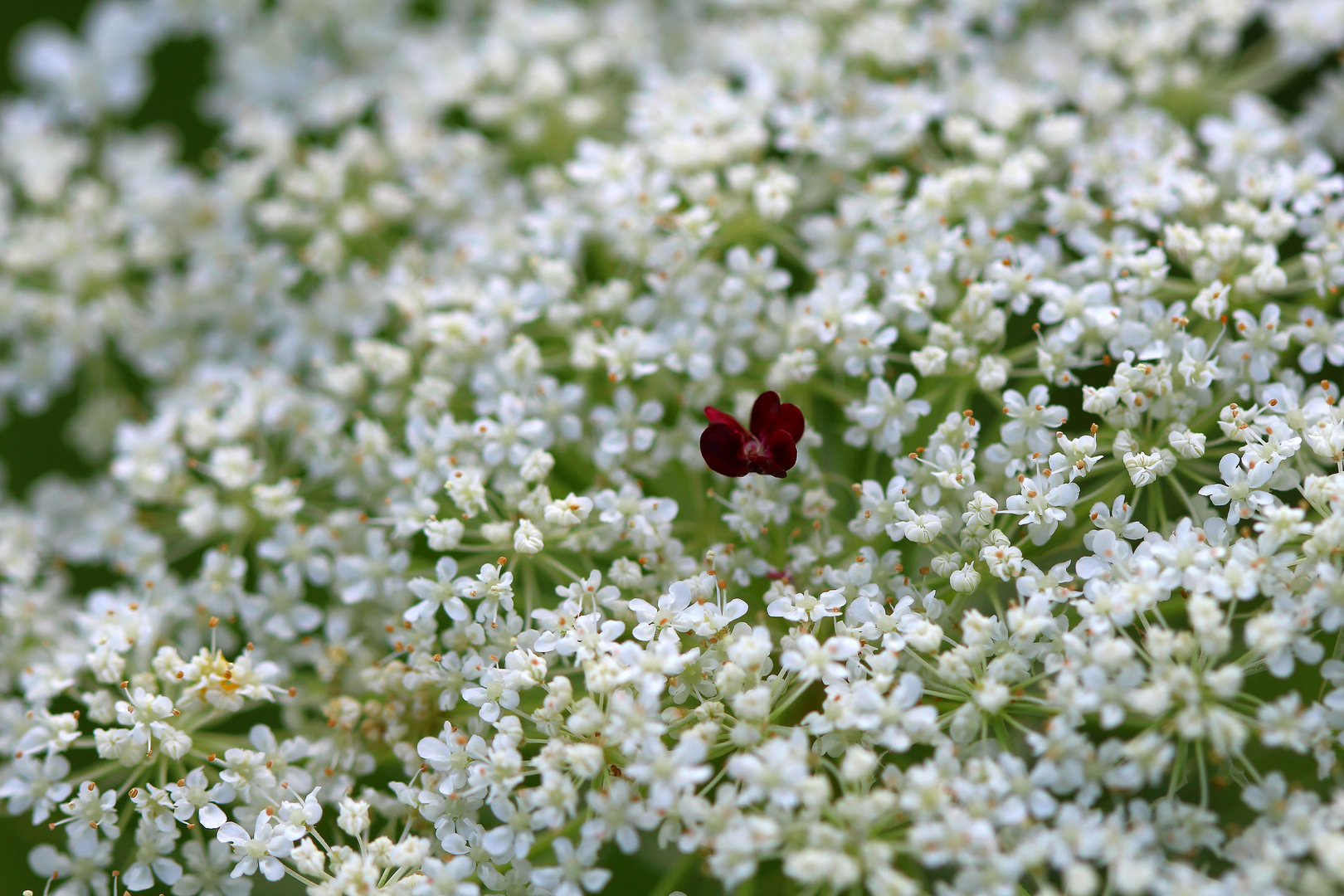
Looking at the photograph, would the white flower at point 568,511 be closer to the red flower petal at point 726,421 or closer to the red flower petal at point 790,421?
the red flower petal at point 726,421

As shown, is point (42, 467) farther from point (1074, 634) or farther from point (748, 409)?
point (1074, 634)

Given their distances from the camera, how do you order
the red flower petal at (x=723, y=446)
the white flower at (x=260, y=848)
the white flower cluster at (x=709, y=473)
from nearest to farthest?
the white flower cluster at (x=709, y=473) < the white flower at (x=260, y=848) < the red flower petal at (x=723, y=446)

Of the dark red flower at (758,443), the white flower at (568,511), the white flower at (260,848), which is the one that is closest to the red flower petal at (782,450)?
the dark red flower at (758,443)

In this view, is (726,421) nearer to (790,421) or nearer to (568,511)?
(790,421)


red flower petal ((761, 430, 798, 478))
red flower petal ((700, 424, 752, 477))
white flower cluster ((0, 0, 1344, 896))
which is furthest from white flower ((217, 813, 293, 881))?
red flower petal ((761, 430, 798, 478))

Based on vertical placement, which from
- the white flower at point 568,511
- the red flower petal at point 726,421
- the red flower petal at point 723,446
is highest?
the red flower petal at point 726,421

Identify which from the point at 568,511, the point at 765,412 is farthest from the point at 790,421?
the point at 568,511

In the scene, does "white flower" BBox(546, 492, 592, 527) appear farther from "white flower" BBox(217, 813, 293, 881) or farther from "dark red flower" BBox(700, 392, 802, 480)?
"white flower" BBox(217, 813, 293, 881)

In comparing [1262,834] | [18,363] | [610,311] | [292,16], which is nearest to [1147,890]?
[1262,834]
